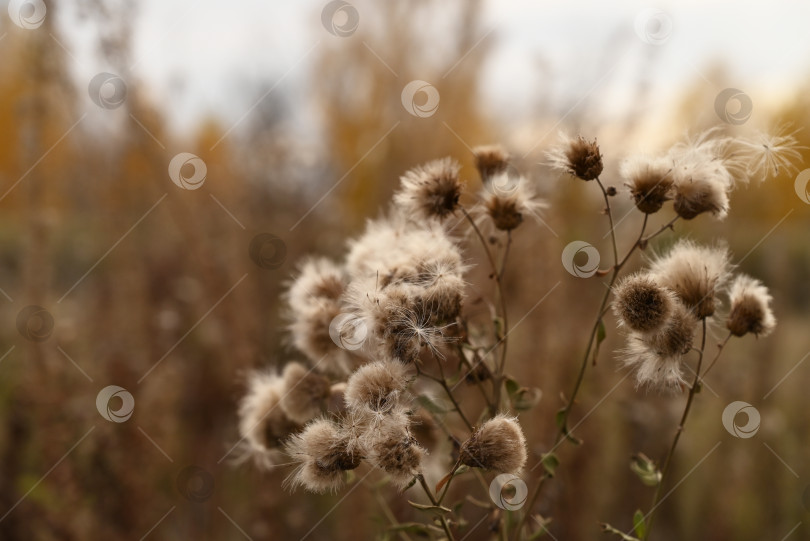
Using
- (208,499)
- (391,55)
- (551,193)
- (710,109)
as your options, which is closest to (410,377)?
(551,193)

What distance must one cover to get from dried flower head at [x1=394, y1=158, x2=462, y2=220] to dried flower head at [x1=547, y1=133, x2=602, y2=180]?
168 millimetres

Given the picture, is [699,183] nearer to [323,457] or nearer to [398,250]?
[398,250]

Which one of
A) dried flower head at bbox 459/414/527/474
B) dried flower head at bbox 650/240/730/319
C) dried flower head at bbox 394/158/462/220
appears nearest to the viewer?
dried flower head at bbox 459/414/527/474

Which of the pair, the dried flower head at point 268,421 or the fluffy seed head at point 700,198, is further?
the dried flower head at point 268,421

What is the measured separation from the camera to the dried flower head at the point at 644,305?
0.90m

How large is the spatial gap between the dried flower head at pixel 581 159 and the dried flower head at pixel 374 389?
1.33 ft

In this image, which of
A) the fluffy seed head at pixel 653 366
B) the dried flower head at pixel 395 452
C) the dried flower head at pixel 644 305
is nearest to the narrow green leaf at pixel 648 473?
the fluffy seed head at pixel 653 366

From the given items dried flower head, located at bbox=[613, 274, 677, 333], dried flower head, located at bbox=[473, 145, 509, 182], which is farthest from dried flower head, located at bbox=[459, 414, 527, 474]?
dried flower head, located at bbox=[473, 145, 509, 182]

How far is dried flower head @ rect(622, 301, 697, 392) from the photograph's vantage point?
924mm

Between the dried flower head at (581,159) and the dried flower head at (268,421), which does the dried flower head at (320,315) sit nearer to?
the dried flower head at (268,421)

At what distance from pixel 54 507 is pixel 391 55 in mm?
2237

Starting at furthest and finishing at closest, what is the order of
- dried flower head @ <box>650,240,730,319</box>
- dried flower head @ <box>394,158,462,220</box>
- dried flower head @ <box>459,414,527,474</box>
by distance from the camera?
dried flower head @ <box>394,158,462,220</box>
dried flower head @ <box>650,240,730,319</box>
dried flower head @ <box>459,414,527,474</box>

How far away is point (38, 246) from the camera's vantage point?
2.07 meters

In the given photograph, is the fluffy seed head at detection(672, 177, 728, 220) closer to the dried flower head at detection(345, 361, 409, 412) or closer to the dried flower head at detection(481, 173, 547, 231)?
the dried flower head at detection(481, 173, 547, 231)
